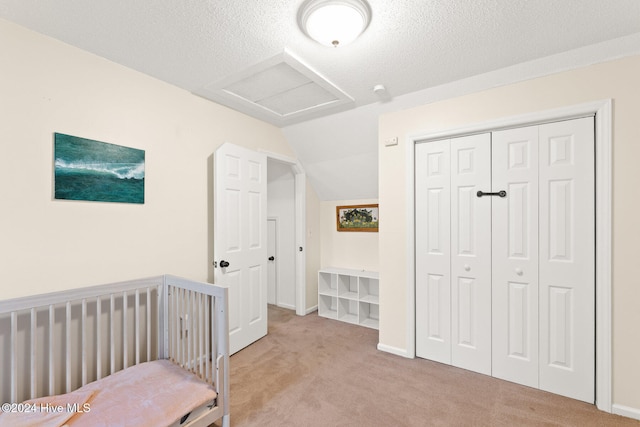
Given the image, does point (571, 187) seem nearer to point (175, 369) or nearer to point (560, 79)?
point (560, 79)

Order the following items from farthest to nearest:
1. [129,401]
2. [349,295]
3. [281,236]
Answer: [281,236], [349,295], [129,401]

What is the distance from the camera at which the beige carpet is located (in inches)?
73.5

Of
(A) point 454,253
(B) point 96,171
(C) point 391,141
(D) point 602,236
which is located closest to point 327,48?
(C) point 391,141

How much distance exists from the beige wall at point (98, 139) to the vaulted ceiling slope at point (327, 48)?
179mm

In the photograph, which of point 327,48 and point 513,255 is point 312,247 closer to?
point 513,255

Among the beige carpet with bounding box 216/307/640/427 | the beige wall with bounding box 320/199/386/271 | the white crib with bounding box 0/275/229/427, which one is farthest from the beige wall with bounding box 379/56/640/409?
the white crib with bounding box 0/275/229/427

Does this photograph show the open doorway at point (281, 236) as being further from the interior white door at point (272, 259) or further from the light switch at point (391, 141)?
the light switch at point (391, 141)

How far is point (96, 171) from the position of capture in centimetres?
205

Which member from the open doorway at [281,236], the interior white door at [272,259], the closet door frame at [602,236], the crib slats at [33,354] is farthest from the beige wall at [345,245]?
the crib slats at [33,354]

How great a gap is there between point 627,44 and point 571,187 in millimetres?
966

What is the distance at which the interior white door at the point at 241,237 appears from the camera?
273 centimetres

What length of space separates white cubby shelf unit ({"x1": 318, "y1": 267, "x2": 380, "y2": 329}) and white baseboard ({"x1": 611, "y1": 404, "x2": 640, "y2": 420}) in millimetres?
2044

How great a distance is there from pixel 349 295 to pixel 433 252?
1526 millimetres

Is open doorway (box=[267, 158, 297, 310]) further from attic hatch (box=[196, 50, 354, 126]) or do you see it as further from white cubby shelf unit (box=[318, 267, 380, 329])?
attic hatch (box=[196, 50, 354, 126])
